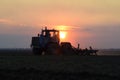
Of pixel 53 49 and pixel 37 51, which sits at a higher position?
pixel 53 49

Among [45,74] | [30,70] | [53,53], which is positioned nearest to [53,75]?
[45,74]

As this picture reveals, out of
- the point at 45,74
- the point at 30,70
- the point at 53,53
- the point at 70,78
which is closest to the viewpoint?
the point at 70,78

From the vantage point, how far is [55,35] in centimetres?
5834

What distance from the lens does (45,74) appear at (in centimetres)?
2808

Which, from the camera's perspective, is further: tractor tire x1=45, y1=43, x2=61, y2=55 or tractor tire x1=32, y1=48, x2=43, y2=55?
tractor tire x1=32, y1=48, x2=43, y2=55

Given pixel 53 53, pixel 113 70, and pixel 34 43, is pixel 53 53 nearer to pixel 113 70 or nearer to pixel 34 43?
pixel 34 43

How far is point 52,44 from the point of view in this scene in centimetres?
5872

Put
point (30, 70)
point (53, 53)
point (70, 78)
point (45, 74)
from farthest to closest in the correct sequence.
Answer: point (53, 53) < point (30, 70) < point (45, 74) < point (70, 78)

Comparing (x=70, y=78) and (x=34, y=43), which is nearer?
(x=70, y=78)

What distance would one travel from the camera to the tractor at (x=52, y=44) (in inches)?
2297

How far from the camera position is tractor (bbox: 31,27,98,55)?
5834cm

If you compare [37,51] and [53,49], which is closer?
[53,49]

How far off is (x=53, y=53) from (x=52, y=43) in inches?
56.2

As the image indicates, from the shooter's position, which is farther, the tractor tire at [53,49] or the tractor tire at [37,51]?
the tractor tire at [37,51]
